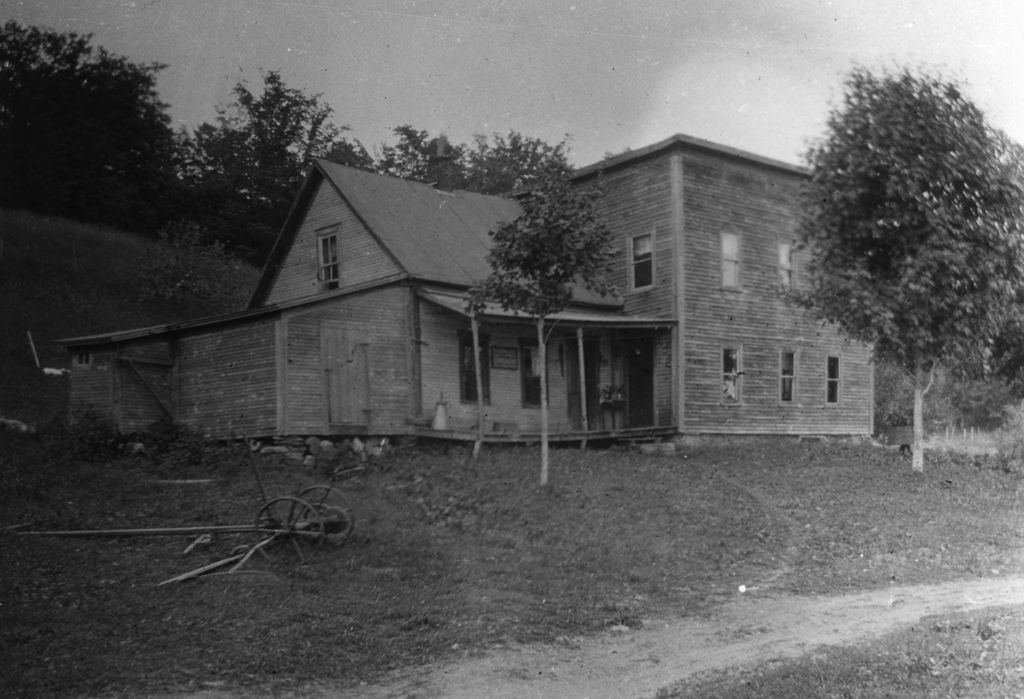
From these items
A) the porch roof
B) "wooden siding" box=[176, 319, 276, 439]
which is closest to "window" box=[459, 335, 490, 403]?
the porch roof

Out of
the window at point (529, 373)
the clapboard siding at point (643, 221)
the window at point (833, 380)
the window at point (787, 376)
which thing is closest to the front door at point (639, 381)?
the clapboard siding at point (643, 221)

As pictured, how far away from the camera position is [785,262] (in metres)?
22.8

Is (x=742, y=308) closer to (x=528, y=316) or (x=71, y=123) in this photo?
(x=528, y=316)

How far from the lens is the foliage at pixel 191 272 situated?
13.9 m

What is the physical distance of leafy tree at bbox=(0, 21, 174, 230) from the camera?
923 centimetres

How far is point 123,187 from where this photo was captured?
1202 cm

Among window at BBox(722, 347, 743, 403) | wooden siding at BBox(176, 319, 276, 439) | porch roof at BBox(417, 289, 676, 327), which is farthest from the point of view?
window at BBox(722, 347, 743, 403)

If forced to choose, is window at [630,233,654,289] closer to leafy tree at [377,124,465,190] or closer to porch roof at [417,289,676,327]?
porch roof at [417,289,676,327]

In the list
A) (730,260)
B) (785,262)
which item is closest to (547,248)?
(730,260)

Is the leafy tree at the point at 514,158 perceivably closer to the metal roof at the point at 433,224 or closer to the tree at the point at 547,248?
the tree at the point at 547,248

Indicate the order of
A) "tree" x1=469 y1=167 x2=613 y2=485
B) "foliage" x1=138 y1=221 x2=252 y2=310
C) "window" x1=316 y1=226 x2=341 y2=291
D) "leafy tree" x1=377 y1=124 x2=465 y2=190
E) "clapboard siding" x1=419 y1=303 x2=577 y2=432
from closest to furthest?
"leafy tree" x1=377 y1=124 x2=465 y2=190 < "foliage" x1=138 y1=221 x2=252 y2=310 < "tree" x1=469 y1=167 x2=613 y2=485 < "clapboard siding" x1=419 y1=303 x2=577 y2=432 < "window" x1=316 y1=226 x2=341 y2=291

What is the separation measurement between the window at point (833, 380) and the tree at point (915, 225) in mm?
4730

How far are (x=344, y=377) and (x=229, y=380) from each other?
78.8 inches

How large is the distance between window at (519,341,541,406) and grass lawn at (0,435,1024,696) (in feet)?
8.42
